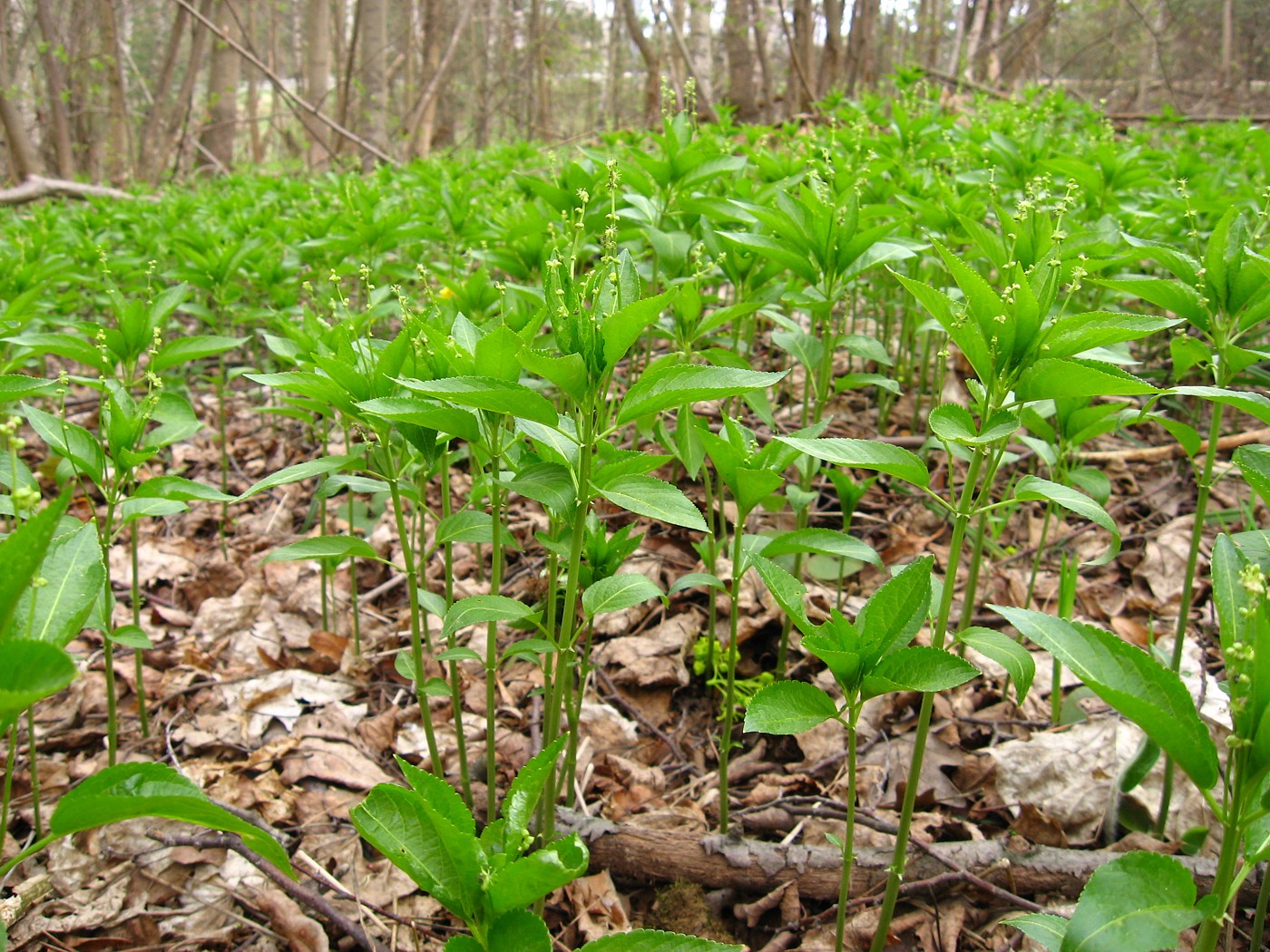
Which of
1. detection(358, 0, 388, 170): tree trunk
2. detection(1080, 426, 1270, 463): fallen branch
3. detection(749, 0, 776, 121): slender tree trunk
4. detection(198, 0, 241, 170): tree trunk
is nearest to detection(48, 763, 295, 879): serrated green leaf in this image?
detection(1080, 426, 1270, 463): fallen branch

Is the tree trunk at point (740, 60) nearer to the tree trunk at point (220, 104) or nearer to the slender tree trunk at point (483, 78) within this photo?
the slender tree trunk at point (483, 78)

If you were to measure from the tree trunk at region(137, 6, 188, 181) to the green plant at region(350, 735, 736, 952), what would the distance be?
12672mm

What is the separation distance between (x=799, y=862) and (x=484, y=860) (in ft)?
3.39

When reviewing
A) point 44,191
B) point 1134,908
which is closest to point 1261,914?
point 1134,908

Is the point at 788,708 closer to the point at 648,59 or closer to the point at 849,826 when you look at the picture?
the point at 849,826

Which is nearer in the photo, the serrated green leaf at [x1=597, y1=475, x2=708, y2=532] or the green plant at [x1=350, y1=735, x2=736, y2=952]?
the green plant at [x1=350, y1=735, x2=736, y2=952]

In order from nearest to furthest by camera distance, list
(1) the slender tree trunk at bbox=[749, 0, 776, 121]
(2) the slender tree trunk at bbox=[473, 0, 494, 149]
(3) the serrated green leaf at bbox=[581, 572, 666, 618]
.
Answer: (3) the serrated green leaf at bbox=[581, 572, 666, 618] < (1) the slender tree trunk at bbox=[749, 0, 776, 121] < (2) the slender tree trunk at bbox=[473, 0, 494, 149]

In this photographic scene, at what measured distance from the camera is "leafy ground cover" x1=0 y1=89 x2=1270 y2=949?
1258 millimetres

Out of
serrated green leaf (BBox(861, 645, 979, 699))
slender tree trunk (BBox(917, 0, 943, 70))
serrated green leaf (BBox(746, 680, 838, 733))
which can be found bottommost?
serrated green leaf (BBox(746, 680, 838, 733))

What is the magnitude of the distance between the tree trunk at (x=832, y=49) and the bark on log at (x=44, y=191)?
8.47 m

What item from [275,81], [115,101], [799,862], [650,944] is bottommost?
[799,862]

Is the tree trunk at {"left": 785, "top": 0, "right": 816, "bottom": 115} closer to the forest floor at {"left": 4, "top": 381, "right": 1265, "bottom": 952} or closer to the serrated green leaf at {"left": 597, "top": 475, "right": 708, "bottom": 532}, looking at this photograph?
A: the forest floor at {"left": 4, "top": 381, "right": 1265, "bottom": 952}

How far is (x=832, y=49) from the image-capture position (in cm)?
1189

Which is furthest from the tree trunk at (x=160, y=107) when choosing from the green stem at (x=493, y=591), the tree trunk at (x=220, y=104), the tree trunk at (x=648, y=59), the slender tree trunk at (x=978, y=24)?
the green stem at (x=493, y=591)
